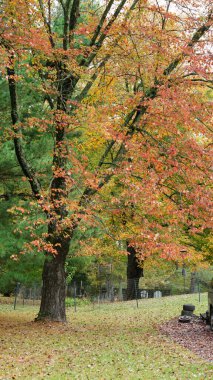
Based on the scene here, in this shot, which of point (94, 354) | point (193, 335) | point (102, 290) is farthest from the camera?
point (102, 290)

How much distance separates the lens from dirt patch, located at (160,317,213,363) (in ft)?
37.2

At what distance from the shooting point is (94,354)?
10422 millimetres

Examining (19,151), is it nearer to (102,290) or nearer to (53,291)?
(53,291)

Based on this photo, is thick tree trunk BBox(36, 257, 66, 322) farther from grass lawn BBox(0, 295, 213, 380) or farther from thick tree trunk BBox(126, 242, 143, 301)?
thick tree trunk BBox(126, 242, 143, 301)

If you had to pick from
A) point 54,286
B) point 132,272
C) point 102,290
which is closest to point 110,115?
point 54,286

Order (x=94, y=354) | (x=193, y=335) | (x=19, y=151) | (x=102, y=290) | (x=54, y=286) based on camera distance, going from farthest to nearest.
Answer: (x=102, y=290) → (x=54, y=286) → (x=193, y=335) → (x=19, y=151) → (x=94, y=354)

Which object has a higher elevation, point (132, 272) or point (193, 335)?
point (132, 272)

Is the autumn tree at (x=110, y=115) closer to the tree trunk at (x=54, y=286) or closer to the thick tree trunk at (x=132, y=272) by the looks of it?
the tree trunk at (x=54, y=286)

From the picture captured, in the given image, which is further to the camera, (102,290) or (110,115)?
(102,290)

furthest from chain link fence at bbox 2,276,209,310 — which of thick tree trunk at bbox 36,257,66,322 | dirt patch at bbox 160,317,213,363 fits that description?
thick tree trunk at bbox 36,257,66,322

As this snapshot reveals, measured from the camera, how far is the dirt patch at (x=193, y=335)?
37.2 feet

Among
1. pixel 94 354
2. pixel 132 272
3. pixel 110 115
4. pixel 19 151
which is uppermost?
pixel 110 115

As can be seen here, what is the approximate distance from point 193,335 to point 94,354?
4341mm

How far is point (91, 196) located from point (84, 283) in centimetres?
2339
